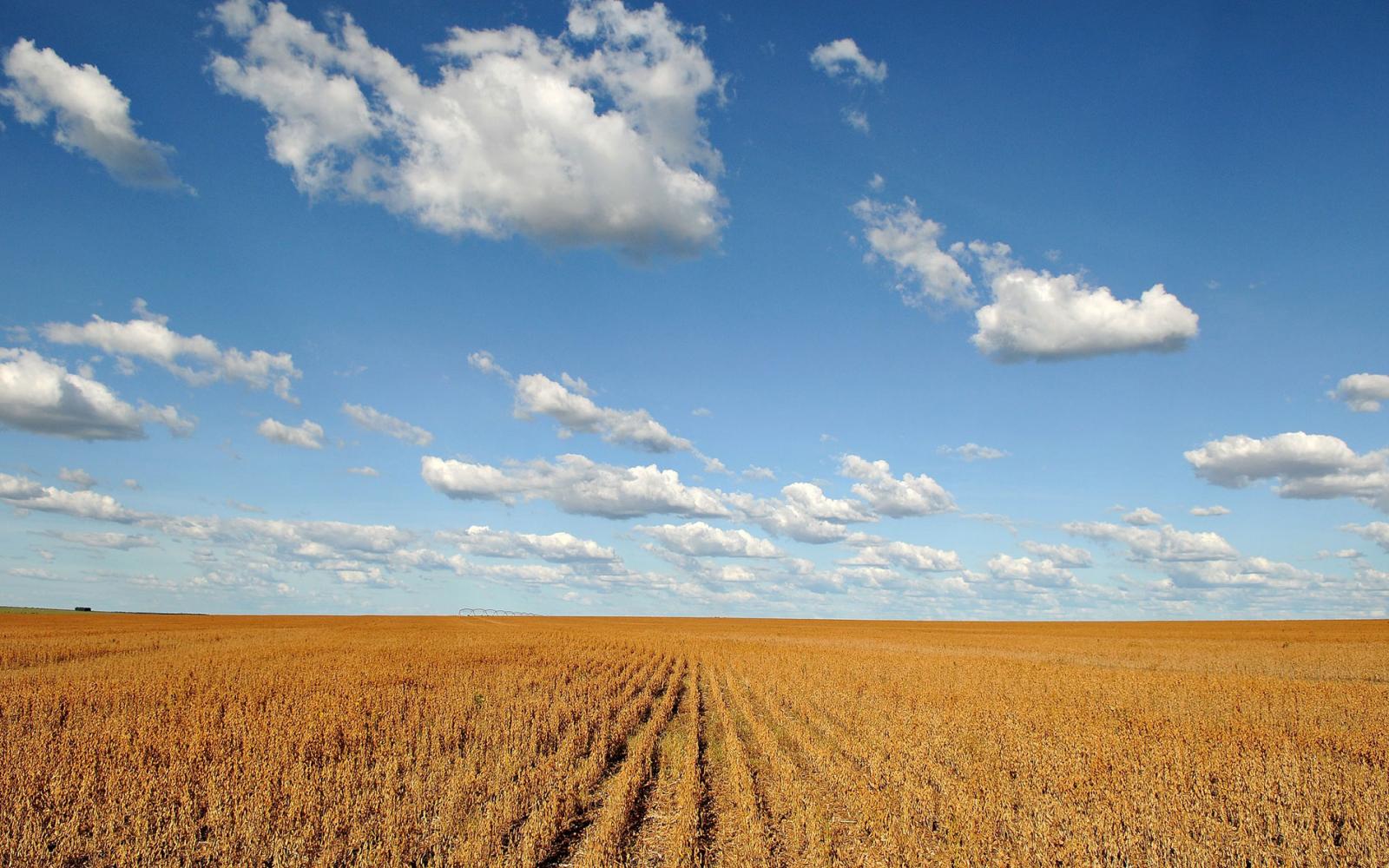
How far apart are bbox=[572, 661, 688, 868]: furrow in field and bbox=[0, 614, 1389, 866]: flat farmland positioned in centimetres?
5

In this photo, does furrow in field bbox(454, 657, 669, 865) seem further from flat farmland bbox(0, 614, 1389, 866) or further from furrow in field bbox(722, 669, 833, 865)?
furrow in field bbox(722, 669, 833, 865)

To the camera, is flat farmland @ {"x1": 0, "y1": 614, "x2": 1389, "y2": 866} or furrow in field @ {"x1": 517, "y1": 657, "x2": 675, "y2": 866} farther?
flat farmland @ {"x1": 0, "y1": 614, "x2": 1389, "y2": 866}

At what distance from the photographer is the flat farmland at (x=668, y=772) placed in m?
7.57

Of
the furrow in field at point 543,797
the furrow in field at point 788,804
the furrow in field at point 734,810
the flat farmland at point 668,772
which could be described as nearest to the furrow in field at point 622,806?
the flat farmland at point 668,772

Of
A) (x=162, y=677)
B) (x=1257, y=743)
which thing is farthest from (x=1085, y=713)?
(x=162, y=677)

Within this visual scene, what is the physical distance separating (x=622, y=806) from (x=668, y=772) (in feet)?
7.64

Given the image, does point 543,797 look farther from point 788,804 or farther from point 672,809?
point 788,804

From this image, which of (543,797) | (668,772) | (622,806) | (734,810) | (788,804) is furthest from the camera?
(668,772)

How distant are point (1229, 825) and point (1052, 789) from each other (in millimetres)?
1873

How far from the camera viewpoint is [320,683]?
1758 centimetres

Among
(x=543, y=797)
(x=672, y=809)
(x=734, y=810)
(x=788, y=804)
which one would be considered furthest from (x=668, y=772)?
(x=788, y=804)

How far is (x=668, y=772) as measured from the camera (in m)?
11.0

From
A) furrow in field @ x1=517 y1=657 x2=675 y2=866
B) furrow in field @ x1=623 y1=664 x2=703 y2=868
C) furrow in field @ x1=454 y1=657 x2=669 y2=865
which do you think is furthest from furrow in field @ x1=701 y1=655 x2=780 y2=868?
furrow in field @ x1=454 y1=657 x2=669 y2=865

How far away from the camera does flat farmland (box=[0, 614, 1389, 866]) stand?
757cm
